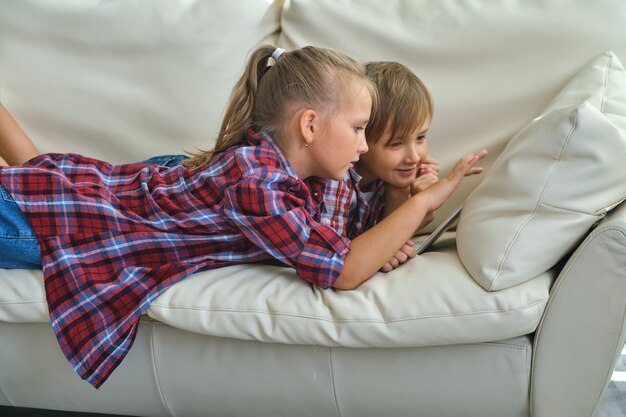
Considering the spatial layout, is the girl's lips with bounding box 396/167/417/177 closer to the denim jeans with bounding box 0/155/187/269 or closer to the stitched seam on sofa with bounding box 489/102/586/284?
the stitched seam on sofa with bounding box 489/102/586/284

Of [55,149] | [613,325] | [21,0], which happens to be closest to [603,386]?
[613,325]

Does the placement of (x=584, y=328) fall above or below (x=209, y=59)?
below

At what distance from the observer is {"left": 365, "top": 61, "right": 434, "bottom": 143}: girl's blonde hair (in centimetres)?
150

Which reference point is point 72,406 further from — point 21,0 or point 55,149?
point 21,0

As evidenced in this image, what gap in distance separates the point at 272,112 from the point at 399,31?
0.52 m

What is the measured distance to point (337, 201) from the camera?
5.12 ft

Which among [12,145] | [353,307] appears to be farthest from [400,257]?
[12,145]

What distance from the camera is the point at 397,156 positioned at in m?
1.53

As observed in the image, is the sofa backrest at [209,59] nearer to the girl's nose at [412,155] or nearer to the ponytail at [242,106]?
the girl's nose at [412,155]

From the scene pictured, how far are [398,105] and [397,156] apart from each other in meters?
0.11

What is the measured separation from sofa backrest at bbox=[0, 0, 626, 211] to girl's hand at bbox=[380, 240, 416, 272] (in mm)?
352

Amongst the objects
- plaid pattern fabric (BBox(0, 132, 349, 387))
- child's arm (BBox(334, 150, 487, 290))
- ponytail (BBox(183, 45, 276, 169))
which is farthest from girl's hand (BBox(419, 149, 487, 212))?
ponytail (BBox(183, 45, 276, 169))

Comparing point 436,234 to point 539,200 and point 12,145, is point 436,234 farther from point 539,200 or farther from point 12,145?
point 12,145

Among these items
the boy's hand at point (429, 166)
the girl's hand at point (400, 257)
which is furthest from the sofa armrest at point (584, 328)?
the boy's hand at point (429, 166)
